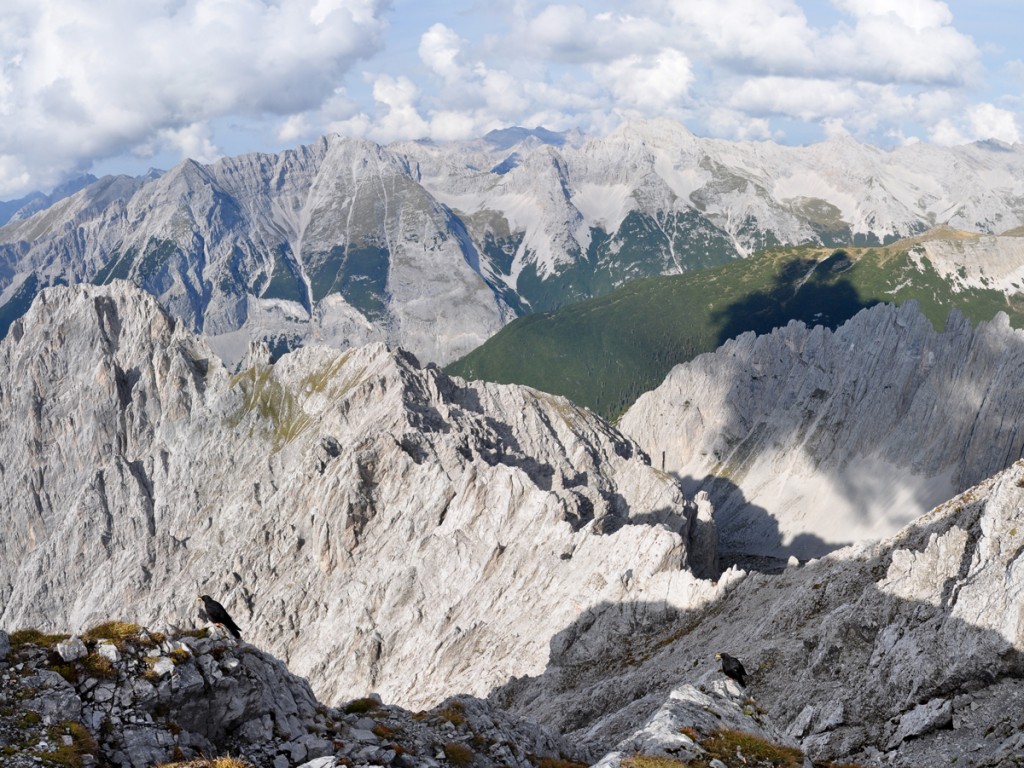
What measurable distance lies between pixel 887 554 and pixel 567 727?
2794cm

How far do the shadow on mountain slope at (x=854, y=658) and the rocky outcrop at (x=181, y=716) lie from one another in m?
15.0

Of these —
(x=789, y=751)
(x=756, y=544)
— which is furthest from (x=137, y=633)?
(x=756, y=544)

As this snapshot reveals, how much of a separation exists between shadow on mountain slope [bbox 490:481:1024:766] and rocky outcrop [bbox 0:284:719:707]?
730cm

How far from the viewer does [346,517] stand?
12900cm

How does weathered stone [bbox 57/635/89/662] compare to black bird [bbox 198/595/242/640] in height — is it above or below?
above

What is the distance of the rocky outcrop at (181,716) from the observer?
1037 inches

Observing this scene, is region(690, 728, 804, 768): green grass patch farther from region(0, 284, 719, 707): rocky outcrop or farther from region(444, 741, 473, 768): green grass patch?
region(0, 284, 719, 707): rocky outcrop

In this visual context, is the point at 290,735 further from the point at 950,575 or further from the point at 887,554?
the point at 887,554

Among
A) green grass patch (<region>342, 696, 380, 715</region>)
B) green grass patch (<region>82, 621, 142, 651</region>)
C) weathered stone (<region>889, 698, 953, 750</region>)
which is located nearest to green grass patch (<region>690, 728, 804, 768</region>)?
weathered stone (<region>889, 698, 953, 750</region>)

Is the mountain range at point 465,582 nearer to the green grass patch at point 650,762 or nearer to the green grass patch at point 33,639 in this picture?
the green grass patch at point 33,639

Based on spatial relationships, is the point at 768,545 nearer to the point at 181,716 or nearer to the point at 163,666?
the point at 181,716

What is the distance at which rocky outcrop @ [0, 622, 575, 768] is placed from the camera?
2634 centimetres

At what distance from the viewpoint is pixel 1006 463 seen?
171 metres

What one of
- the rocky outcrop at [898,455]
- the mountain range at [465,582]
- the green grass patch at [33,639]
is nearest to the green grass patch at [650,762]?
the mountain range at [465,582]
